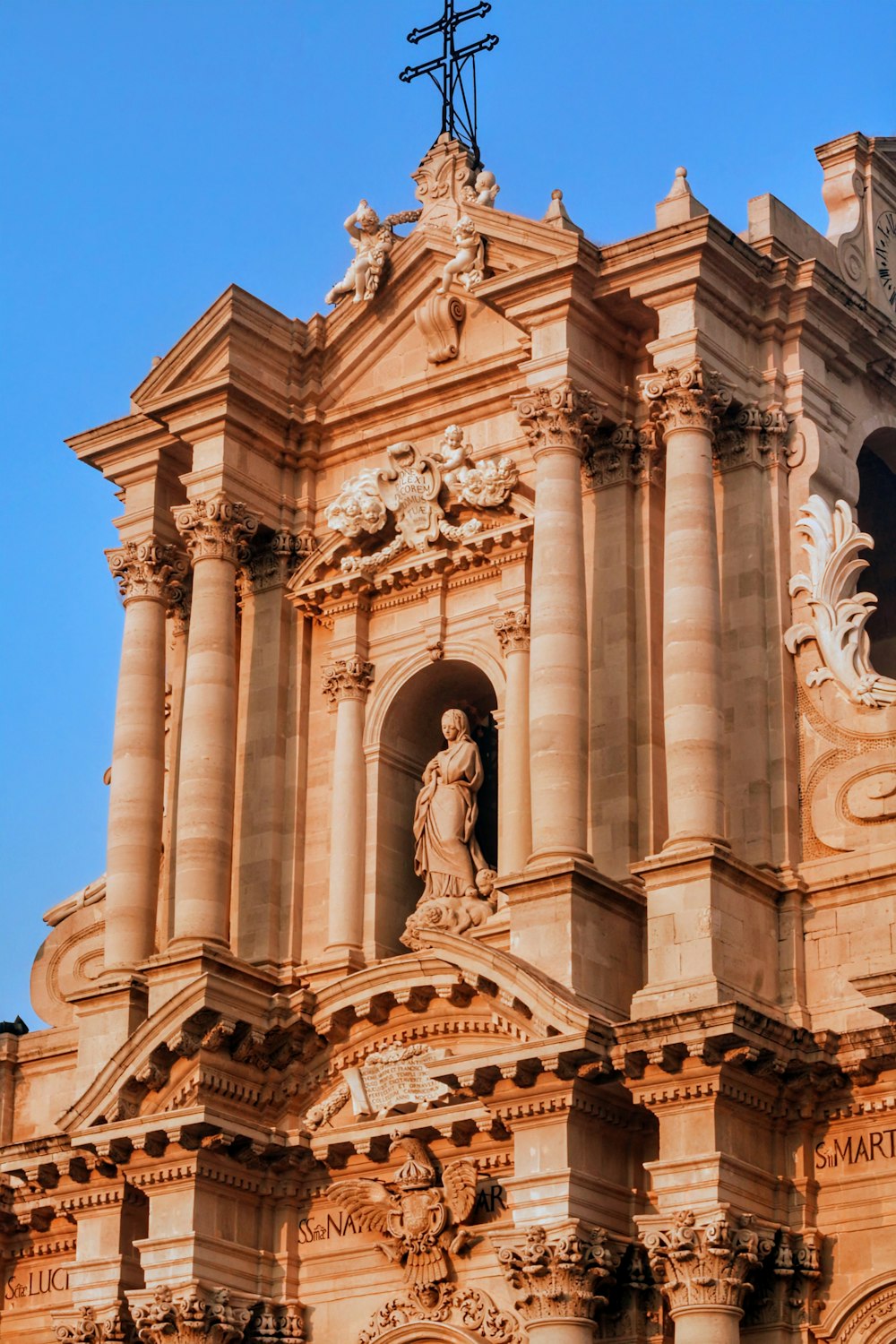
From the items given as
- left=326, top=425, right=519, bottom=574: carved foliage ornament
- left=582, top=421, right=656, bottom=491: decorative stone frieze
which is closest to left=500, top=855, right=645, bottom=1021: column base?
left=582, top=421, right=656, bottom=491: decorative stone frieze

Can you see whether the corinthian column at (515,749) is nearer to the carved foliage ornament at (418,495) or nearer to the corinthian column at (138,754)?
the carved foliage ornament at (418,495)

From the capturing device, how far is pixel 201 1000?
2373cm

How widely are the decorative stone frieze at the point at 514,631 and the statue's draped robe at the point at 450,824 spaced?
1111mm

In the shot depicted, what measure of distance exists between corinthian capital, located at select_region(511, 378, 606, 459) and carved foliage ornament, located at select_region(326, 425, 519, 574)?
1.20 meters

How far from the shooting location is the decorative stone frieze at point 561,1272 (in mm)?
21469

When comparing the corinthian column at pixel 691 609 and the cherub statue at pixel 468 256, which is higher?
the cherub statue at pixel 468 256

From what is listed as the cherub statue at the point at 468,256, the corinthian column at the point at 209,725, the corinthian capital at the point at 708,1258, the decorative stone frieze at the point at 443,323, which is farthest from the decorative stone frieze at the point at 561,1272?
the cherub statue at the point at 468,256

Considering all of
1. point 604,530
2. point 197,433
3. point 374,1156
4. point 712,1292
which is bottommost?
point 712,1292

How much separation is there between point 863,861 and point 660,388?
4.13 metres

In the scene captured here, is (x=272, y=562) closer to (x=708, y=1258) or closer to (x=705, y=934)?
(x=705, y=934)

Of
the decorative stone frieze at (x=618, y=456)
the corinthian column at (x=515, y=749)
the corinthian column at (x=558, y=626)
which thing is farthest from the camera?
the decorative stone frieze at (x=618, y=456)

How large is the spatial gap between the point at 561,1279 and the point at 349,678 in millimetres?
6493

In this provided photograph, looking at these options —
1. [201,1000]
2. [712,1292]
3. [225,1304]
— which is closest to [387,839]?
[201,1000]

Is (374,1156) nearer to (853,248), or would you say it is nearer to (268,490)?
(268,490)
